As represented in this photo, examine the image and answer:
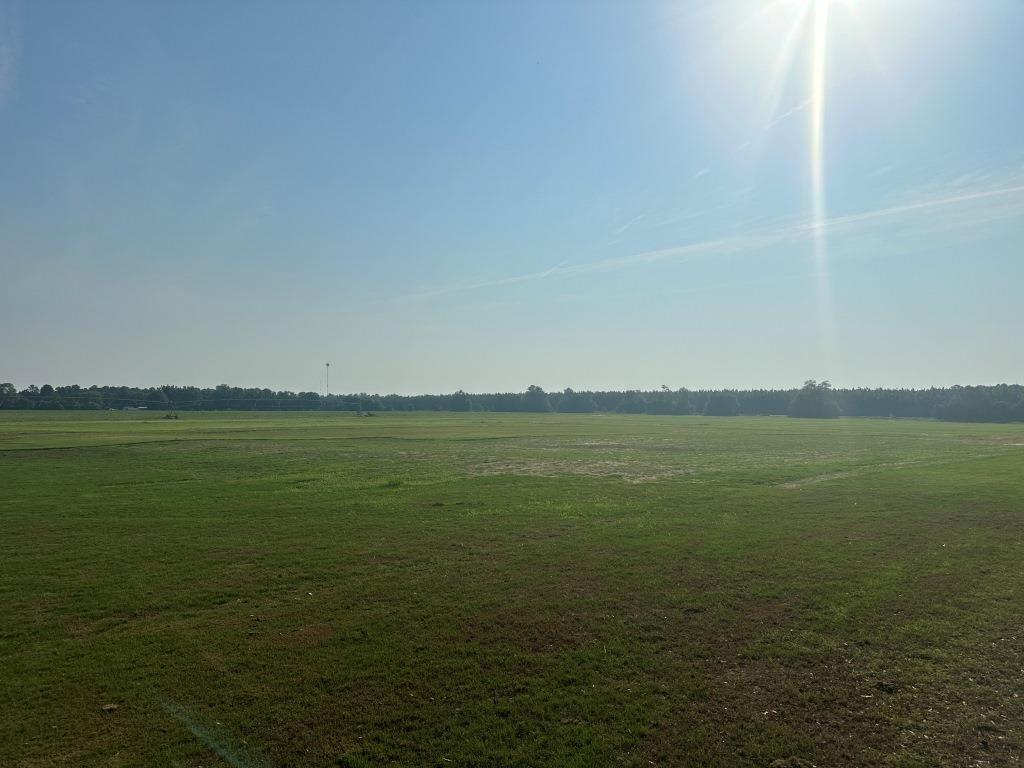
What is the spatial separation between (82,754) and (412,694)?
362 cm

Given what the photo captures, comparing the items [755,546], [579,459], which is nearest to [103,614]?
[755,546]

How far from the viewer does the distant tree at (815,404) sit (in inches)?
6855

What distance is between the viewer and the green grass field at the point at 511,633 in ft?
23.5

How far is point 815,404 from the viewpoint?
17562 cm

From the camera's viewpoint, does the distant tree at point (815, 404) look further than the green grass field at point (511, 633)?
Yes

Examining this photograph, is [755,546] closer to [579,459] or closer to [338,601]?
[338,601]

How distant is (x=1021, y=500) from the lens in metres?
24.5

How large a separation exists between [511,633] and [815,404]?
186 metres

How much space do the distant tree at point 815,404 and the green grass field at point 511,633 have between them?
164m

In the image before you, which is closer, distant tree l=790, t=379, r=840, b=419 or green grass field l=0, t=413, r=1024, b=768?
green grass field l=0, t=413, r=1024, b=768

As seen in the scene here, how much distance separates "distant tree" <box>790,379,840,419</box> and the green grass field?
539 ft

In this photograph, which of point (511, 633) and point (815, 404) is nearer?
point (511, 633)

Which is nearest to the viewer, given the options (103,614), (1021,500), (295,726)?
(295,726)

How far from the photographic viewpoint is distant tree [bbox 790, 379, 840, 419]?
571 feet
